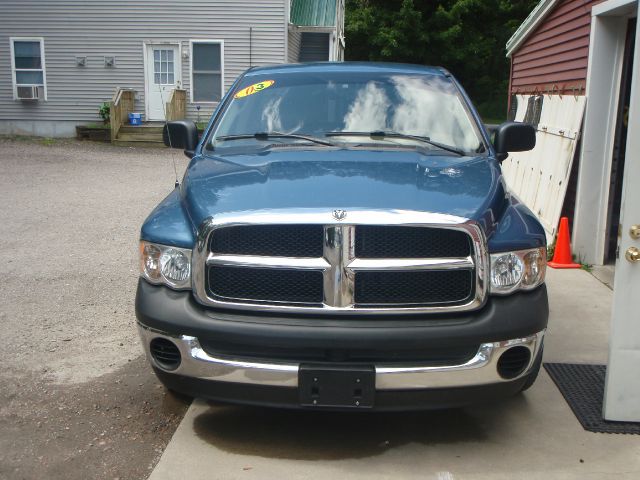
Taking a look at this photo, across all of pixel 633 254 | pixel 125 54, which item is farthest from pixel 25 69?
pixel 633 254

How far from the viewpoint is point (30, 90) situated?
2172cm

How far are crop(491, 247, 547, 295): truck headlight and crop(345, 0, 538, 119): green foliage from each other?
108 ft

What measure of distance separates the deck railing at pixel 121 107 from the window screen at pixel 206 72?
69.0 inches

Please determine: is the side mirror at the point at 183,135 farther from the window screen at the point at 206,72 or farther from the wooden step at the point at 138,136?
the window screen at the point at 206,72

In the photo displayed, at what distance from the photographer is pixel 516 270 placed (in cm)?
358

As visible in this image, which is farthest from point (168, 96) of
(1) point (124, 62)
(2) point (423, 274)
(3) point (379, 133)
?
(2) point (423, 274)

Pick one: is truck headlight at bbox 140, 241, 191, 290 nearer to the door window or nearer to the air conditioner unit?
the door window

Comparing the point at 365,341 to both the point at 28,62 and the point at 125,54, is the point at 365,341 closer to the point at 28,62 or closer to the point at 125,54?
the point at 125,54

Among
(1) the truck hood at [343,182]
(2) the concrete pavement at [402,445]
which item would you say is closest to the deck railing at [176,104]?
(1) the truck hood at [343,182]

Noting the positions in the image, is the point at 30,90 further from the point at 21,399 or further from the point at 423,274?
the point at 423,274

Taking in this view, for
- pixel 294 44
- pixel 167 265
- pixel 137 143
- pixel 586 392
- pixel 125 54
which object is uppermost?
pixel 294 44

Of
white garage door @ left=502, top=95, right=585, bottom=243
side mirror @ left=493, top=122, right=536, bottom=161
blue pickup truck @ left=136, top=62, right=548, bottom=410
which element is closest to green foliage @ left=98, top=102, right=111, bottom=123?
white garage door @ left=502, top=95, right=585, bottom=243

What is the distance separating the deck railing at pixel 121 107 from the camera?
20.3m

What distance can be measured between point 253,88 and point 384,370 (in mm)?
2488
